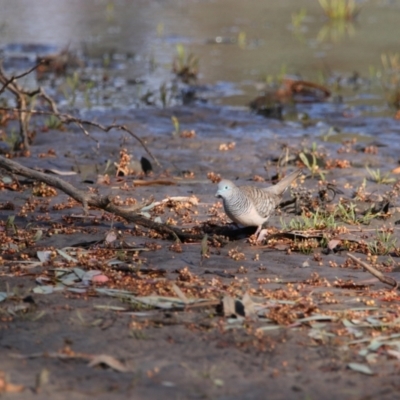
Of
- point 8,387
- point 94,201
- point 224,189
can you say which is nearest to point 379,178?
point 224,189

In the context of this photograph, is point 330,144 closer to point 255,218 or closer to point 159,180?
point 159,180

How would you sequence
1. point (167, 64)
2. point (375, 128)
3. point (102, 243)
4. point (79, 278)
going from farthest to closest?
point (167, 64) → point (375, 128) → point (102, 243) → point (79, 278)

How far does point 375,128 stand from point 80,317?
874 centimetres

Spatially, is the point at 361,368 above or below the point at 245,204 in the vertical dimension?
below

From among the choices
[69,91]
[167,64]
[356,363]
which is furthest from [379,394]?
[167,64]

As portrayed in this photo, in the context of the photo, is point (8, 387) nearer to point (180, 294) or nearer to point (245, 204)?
point (180, 294)

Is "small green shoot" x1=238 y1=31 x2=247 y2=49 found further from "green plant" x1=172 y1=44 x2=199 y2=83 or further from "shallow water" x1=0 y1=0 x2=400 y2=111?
"green plant" x1=172 y1=44 x2=199 y2=83

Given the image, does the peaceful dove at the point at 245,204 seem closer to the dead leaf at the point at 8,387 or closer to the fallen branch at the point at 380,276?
the fallen branch at the point at 380,276

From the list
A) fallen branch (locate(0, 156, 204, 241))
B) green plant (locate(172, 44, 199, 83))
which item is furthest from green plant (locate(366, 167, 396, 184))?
green plant (locate(172, 44, 199, 83))

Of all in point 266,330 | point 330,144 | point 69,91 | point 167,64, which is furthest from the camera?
point 167,64

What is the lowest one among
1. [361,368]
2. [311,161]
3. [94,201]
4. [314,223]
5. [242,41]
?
[361,368]

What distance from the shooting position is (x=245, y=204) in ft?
20.1

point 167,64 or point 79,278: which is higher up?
point 167,64

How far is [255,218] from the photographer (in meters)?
6.20
